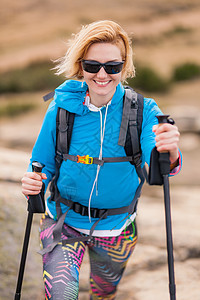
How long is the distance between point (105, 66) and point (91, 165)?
0.68 metres

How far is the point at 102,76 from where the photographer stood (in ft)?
8.96

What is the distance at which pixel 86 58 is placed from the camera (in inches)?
110

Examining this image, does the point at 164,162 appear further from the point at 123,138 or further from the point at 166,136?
the point at 123,138

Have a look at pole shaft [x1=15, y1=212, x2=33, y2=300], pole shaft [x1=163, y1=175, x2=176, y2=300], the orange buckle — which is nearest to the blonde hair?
the orange buckle

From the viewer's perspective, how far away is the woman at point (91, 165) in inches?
108

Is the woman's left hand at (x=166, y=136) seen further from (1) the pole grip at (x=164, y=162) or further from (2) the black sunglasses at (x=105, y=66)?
(2) the black sunglasses at (x=105, y=66)

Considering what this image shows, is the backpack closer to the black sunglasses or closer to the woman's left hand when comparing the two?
the black sunglasses

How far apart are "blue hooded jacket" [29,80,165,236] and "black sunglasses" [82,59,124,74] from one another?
226mm

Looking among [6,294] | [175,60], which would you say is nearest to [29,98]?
[175,60]

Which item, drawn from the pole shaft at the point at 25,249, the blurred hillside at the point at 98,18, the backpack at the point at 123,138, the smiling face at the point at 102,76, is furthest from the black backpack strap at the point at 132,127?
the blurred hillside at the point at 98,18

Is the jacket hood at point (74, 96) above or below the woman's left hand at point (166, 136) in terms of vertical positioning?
above

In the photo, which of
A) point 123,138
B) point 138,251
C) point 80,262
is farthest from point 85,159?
point 138,251

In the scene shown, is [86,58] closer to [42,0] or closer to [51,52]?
[51,52]

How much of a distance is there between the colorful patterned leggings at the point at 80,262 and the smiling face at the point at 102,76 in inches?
38.8
